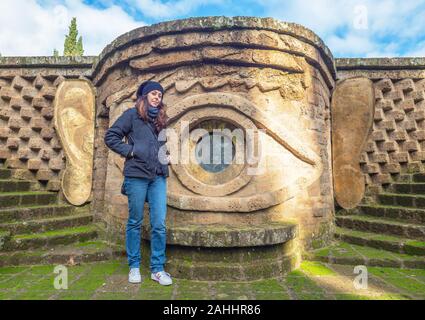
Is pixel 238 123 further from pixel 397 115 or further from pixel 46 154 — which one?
pixel 46 154

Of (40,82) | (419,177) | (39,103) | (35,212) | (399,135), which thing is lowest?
(35,212)

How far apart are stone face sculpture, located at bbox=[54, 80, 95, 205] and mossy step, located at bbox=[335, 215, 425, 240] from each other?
4.37 m

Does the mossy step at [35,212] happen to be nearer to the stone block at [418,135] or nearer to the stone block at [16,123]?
the stone block at [16,123]

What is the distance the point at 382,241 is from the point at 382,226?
1.39 ft

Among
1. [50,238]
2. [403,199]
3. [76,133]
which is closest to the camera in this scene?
[50,238]

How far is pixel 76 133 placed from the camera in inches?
200

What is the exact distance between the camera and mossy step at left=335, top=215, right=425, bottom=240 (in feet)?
12.8

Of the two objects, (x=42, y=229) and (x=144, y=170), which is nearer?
(x=144, y=170)

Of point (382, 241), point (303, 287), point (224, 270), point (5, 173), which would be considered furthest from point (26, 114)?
point (382, 241)

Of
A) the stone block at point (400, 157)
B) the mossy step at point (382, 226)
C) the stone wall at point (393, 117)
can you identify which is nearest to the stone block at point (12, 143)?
the mossy step at point (382, 226)

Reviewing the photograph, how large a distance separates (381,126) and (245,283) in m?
4.09

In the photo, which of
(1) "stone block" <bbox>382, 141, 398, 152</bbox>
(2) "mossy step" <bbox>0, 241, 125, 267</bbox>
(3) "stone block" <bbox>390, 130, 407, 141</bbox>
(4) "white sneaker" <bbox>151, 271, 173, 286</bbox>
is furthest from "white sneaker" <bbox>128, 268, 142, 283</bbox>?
(3) "stone block" <bbox>390, 130, 407, 141</bbox>

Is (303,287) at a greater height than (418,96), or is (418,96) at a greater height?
(418,96)

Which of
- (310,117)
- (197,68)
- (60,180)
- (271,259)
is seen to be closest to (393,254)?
(271,259)
